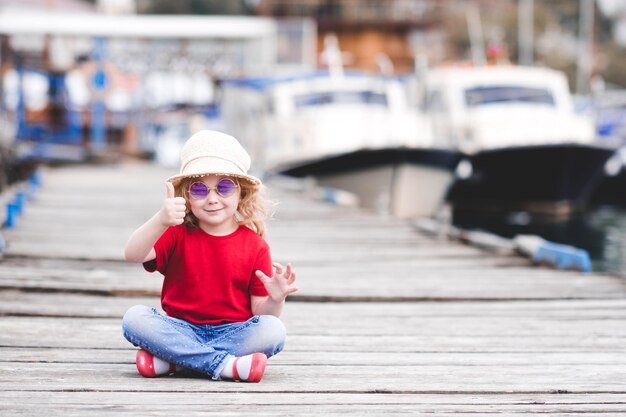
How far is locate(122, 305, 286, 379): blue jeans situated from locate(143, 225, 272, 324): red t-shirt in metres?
0.06

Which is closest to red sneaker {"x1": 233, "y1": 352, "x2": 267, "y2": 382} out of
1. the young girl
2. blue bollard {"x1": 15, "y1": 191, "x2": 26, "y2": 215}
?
the young girl

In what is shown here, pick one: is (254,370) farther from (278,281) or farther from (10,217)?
(10,217)

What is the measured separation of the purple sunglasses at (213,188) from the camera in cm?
399

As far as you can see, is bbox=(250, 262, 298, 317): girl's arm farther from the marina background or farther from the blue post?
the blue post

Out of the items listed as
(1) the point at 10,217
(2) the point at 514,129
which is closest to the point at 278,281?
(1) the point at 10,217

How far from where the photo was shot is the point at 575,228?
755 inches

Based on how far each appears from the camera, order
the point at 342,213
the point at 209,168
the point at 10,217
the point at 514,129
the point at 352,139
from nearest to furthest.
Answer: the point at 209,168, the point at 10,217, the point at 342,213, the point at 352,139, the point at 514,129

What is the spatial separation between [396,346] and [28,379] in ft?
5.69

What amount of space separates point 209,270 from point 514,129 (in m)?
15.8

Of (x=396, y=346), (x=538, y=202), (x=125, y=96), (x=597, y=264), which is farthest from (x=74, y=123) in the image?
(x=396, y=346)

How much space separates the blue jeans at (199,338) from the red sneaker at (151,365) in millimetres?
24

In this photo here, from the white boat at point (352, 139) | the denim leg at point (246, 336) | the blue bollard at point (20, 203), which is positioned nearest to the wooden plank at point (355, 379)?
the denim leg at point (246, 336)

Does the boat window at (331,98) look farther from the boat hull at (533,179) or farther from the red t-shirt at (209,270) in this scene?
the red t-shirt at (209,270)

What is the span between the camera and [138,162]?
26.8m
